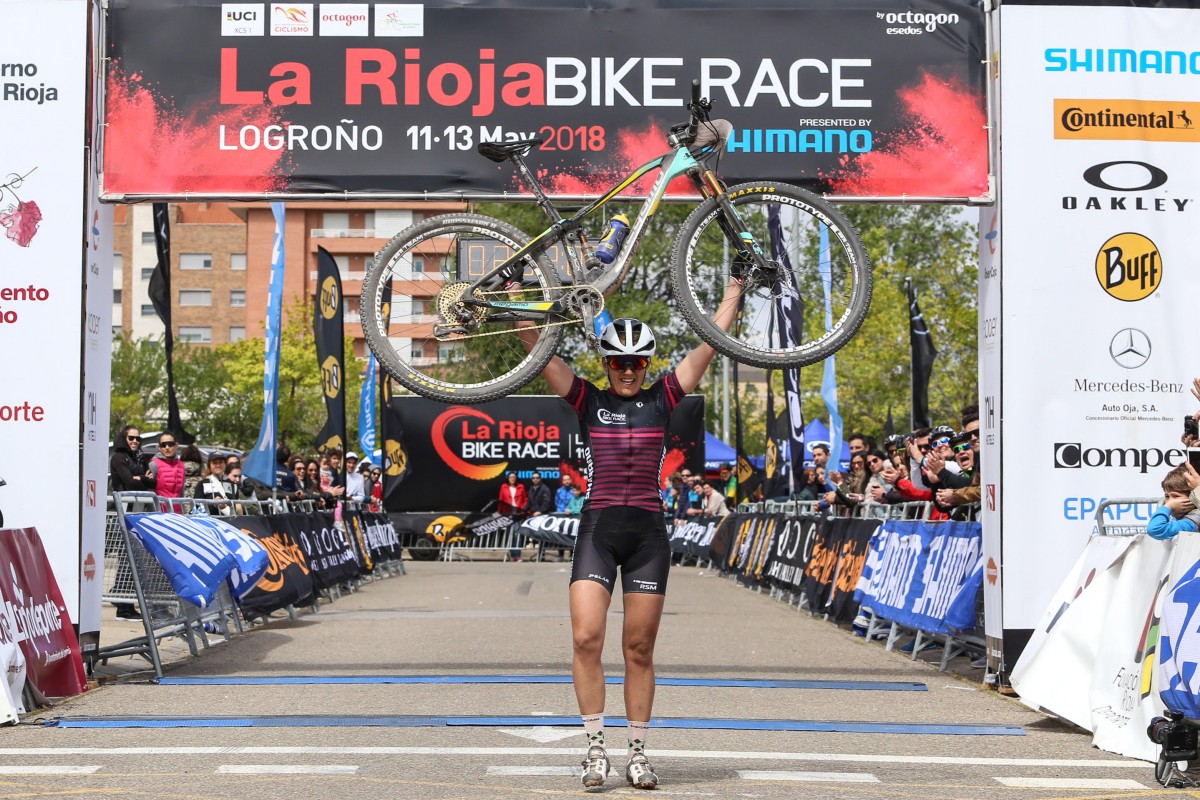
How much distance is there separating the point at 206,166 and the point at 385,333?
2825 millimetres

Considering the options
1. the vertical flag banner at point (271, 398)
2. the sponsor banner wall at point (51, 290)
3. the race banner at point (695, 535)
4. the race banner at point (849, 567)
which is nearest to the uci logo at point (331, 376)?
the vertical flag banner at point (271, 398)

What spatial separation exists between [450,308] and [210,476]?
9525mm

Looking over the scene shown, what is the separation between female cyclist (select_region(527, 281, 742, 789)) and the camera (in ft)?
24.7

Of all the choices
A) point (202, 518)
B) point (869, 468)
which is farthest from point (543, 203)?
point (869, 468)

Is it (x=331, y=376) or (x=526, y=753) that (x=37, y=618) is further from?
(x=331, y=376)

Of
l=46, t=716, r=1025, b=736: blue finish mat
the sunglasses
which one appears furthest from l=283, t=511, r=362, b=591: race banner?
the sunglasses

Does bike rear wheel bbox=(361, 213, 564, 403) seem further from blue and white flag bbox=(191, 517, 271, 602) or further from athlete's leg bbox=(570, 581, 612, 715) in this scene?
blue and white flag bbox=(191, 517, 271, 602)

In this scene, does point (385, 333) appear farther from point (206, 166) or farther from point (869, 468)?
point (869, 468)

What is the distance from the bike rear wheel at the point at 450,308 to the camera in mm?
9047

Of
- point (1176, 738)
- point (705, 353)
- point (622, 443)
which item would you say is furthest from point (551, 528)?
point (1176, 738)

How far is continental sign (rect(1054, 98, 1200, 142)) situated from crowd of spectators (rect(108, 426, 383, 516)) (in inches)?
313

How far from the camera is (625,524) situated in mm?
7684

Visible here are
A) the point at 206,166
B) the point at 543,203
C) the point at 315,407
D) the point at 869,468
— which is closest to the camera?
the point at 543,203

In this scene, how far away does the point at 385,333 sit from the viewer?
9.55 meters
